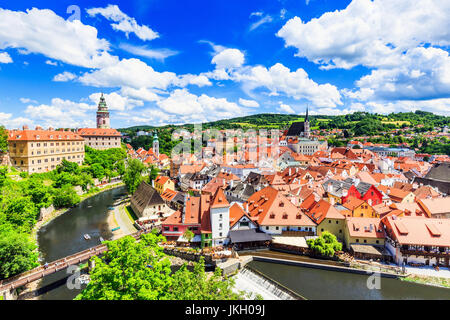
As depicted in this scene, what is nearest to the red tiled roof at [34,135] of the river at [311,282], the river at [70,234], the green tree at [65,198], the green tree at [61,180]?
the green tree at [61,180]

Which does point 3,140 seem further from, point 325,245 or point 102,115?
point 102,115

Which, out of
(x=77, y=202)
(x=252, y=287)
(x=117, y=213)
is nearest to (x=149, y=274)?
(x=252, y=287)

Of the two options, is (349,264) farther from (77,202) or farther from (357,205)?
(77,202)

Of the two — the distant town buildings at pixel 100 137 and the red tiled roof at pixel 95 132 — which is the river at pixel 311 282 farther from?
the red tiled roof at pixel 95 132

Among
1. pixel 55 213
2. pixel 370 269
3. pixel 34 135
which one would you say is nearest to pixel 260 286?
pixel 370 269

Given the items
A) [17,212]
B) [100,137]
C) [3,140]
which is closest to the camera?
[17,212]
